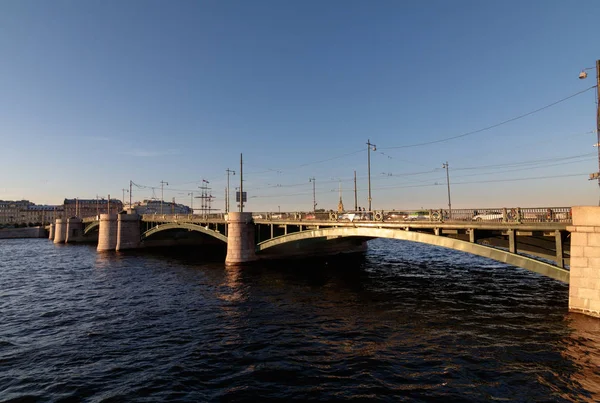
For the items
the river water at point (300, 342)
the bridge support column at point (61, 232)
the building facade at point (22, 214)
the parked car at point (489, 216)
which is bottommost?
the river water at point (300, 342)

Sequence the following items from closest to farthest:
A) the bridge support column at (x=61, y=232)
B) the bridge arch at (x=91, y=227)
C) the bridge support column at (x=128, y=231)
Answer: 1. the bridge support column at (x=128, y=231)
2. the bridge arch at (x=91, y=227)
3. the bridge support column at (x=61, y=232)

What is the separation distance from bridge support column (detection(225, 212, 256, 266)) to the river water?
9857 mm

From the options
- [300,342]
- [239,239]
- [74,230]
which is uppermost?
[239,239]

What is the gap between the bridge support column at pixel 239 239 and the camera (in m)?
34.1

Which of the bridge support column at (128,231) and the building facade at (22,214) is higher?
the building facade at (22,214)

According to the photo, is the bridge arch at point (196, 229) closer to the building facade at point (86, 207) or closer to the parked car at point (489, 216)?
the parked car at point (489, 216)

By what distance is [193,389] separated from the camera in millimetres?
9141

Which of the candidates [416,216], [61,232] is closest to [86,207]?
[61,232]

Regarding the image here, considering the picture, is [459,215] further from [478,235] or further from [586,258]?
[586,258]

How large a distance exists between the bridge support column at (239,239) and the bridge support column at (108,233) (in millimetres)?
30623

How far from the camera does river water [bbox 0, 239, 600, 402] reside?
29.8ft

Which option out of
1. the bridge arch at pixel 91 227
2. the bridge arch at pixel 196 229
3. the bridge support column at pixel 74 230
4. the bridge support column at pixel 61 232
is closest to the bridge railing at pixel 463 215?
the bridge arch at pixel 196 229

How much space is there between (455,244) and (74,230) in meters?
85.3

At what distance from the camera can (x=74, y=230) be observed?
73875mm
